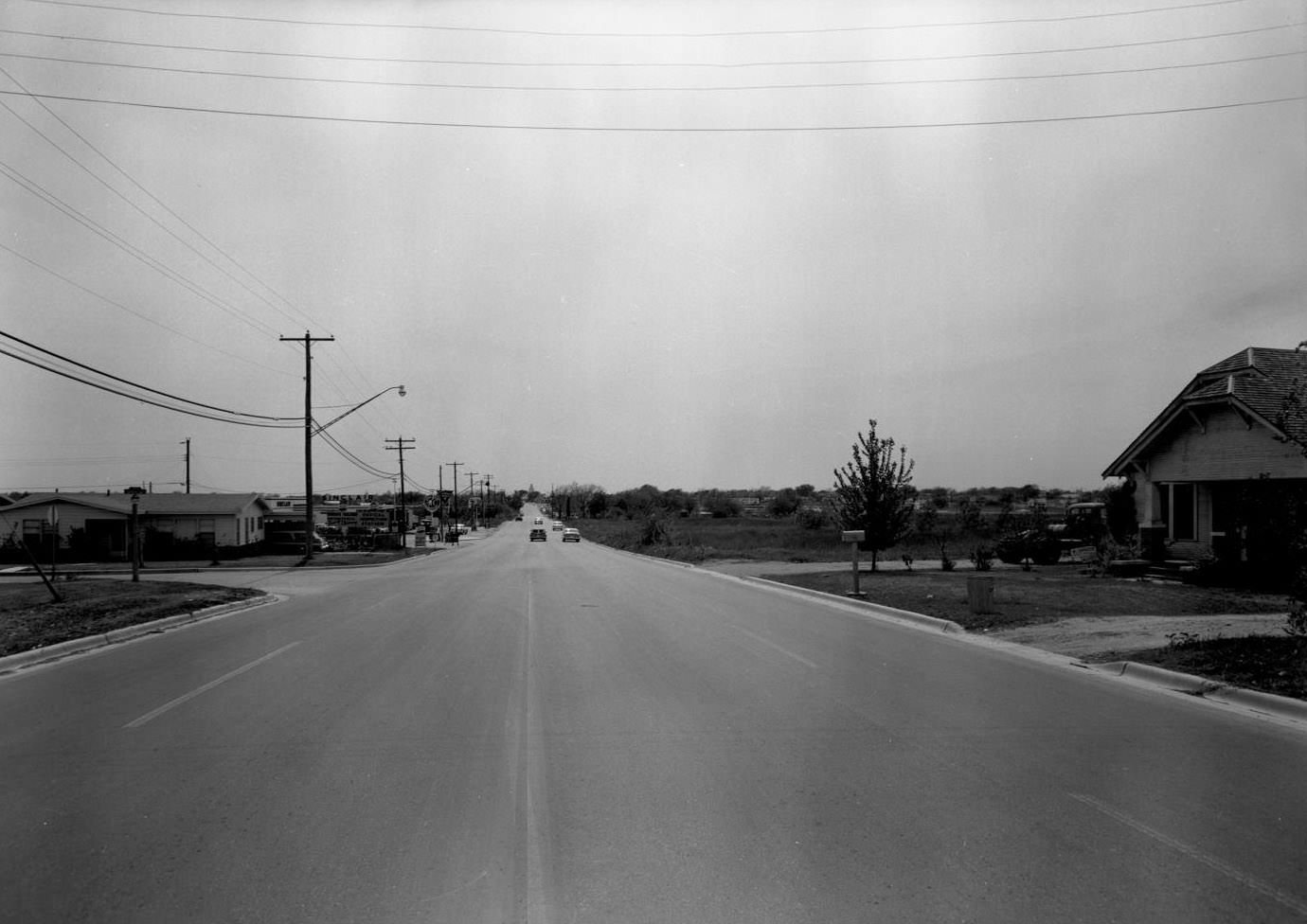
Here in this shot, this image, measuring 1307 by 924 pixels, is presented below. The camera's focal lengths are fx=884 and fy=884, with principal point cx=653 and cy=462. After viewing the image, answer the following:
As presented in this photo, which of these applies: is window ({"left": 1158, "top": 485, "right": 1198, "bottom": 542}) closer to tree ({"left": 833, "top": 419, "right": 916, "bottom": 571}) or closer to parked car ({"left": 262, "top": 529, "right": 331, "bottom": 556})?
tree ({"left": 833, "top": 419, "right": 916, "bottom": 571})

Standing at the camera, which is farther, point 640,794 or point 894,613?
point 894,613

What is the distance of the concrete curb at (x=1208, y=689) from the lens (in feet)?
27.7

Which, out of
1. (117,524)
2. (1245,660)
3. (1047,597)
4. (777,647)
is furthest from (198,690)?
(117,524)

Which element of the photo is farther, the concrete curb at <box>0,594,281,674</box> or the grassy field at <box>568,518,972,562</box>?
the grassy field at <box>568,518,972,562</box>

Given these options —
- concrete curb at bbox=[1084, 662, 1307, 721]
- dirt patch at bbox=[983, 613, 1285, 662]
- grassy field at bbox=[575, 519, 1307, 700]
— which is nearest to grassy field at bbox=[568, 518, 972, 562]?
grassy field at bbox=[575, 519, 1307, 700]

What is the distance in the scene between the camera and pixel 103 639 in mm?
14508

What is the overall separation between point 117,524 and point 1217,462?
52.6 metres

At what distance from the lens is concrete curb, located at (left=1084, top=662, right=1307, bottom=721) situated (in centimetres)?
845

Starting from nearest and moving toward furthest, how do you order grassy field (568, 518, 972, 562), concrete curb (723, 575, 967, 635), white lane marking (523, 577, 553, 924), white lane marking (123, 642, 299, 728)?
white lane marking (523, 577, 553, 924)
white lane marking (123, 642, 299, 728)
concrete curb (723, 575, 967, 635)
grassy field (568, 518, 972, 562)

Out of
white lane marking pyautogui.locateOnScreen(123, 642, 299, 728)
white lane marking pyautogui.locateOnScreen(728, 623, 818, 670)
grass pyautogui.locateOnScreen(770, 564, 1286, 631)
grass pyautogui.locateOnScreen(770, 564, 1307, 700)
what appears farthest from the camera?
grass pyautogui.locateOnScreen(770, 564, 1286, 631)

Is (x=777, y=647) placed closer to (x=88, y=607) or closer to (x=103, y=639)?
(x=103, y=639)

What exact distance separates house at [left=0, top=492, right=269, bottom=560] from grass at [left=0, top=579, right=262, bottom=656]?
26721mm

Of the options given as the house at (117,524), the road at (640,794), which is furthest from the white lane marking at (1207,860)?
the house at (117,524)

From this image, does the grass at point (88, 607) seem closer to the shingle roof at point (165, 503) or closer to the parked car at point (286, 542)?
the shingle roof at point (165, 503)
